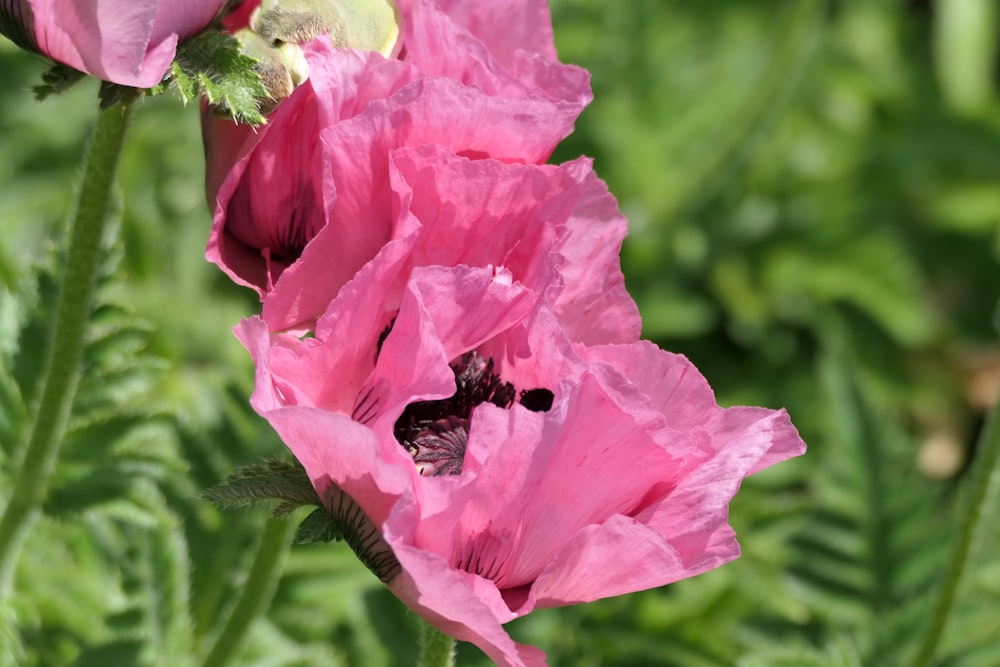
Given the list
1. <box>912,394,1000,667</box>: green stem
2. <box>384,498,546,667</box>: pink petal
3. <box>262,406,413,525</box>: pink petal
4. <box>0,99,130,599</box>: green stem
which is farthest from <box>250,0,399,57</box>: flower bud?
<box>912,394,1000,667</box>: green stem

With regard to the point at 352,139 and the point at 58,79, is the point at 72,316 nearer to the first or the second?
the point at 58,79

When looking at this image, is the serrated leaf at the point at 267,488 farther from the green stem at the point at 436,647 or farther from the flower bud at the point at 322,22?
the flower bud at the point at 322,22

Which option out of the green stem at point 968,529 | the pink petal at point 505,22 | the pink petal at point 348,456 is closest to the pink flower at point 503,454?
the pink petal at point 348,456

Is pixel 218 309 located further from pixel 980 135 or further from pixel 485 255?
pixel 980 135

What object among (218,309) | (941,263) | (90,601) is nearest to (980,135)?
(941,263)

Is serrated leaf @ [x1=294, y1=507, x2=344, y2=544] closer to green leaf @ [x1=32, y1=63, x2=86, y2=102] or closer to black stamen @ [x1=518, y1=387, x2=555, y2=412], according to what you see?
black stamen @ [x1=518, y1=387, x2=555, y2=412]

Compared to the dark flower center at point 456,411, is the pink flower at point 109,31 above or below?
above

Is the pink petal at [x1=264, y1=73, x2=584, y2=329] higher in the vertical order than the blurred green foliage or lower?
higher
